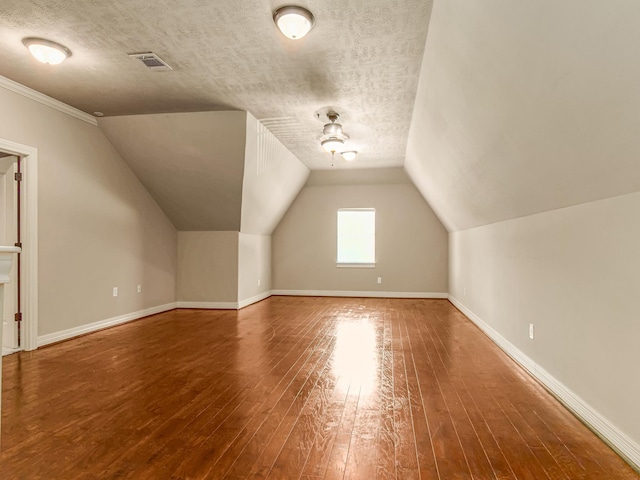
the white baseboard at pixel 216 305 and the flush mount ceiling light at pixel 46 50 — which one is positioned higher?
the flush mount ceiling light at pixel 46 50

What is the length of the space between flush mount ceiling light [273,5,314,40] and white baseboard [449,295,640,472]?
3.09 meters

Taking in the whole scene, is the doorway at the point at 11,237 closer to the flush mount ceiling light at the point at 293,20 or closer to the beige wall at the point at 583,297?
the flush mount ceiling light at the point at 293,20

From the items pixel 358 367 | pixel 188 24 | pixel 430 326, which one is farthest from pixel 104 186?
pixel 430 326

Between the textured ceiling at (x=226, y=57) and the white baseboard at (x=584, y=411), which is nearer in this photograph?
the white baseboard at (x=584, y=411)

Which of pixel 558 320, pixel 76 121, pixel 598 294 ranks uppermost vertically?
pixel 76 121

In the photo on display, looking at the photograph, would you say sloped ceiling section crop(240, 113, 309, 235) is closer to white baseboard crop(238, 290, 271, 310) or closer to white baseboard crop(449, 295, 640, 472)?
white baseboard crop(238, 290, 271, 310)

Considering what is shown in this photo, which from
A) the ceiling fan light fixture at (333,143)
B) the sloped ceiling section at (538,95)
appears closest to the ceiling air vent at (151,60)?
the ceiling fan light fixture at (333,143)

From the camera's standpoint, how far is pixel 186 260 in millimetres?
6715

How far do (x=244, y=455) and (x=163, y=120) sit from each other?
13.6 ft

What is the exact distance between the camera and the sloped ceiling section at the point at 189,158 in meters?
4.81

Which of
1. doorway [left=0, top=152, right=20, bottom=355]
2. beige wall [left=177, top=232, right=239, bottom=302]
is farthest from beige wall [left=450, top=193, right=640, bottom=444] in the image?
doorway [left=0, top=152, right=20, bottom=355]

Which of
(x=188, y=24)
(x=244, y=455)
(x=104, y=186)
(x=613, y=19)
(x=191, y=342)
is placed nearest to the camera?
(x=613, y=19)

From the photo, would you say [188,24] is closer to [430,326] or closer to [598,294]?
[598,294]

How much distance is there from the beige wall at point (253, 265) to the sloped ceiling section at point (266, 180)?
190 millimetres
